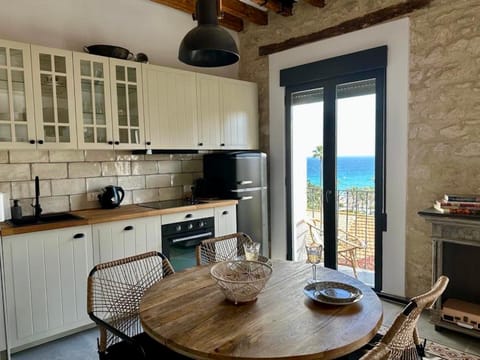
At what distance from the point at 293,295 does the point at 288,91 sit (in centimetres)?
294

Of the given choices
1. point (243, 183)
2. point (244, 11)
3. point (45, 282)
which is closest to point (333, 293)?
point (45, 282)

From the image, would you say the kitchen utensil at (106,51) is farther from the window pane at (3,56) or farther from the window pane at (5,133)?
the window pane at (5,133)

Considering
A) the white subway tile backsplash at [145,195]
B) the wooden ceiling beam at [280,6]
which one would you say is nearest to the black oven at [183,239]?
the white subway tile backsplash at [145,195]

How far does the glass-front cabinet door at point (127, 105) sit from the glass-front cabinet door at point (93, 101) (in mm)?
57

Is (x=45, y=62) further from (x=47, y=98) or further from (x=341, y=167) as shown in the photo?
(x=341, y=167)

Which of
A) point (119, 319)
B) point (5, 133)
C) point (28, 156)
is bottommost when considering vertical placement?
point (119, 319)

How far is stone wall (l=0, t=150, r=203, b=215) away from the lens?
9.37 feet

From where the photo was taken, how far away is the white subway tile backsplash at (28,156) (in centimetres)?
282

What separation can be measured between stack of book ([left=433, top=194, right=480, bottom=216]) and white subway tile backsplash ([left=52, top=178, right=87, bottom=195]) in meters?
3.08

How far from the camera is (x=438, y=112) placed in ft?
9.57

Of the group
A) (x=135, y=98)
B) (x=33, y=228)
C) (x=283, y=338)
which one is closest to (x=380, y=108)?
(x=135, y=98)

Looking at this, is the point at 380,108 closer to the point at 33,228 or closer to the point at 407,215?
the point at 407,215

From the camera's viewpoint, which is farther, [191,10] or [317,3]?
[191,10]

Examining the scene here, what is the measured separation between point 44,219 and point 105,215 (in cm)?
47
